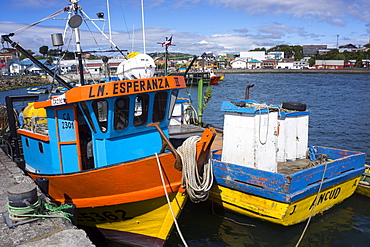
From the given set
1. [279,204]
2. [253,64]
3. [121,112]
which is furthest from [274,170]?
[253,64]

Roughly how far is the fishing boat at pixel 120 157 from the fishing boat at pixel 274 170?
5.10 ft

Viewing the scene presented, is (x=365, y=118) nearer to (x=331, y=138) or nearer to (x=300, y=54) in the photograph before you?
(x=331, y=138)

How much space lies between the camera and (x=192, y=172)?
6.29 metres

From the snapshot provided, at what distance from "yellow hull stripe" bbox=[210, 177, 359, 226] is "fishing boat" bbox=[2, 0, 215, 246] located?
202 centimetres

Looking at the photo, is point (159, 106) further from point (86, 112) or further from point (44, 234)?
point (44, 234)

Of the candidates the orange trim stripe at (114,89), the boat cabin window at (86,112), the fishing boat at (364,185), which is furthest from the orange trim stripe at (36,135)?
the fishing boat at (364,185)

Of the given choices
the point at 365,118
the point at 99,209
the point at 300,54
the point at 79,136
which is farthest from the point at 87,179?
the point at 300,54

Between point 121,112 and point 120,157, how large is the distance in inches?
39.9

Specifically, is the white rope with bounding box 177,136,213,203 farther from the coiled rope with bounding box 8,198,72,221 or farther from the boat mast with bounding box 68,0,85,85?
the boat mast with bounding box 68,0,85,85

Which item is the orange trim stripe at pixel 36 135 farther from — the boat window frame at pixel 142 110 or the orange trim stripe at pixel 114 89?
the boat window frame at pixel 142 110

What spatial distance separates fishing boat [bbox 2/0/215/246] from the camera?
6246 millimetres

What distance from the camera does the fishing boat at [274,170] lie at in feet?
23.9

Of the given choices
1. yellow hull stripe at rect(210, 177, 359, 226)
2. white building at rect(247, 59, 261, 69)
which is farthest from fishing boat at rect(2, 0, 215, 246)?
white building at rect(247, 59, 261, 69)

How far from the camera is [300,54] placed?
167750 mm
